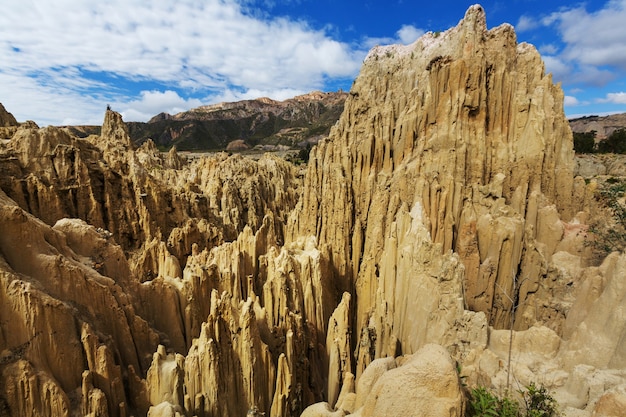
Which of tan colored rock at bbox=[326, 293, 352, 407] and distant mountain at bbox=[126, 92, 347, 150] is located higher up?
distant mountain at bbox=[126, 92, 347, 150]

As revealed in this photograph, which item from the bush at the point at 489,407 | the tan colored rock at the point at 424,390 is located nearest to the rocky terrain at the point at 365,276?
the tan colored rock at the point at 424,390

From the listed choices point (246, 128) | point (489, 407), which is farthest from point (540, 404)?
point (246, 128)

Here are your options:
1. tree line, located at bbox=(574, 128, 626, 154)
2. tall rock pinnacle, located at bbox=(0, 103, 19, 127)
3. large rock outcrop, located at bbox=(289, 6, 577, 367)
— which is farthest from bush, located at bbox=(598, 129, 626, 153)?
tall rock pinnacle, located at bbox=(0, 103, 19, 127)

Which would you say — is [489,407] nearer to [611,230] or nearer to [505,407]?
[505,407]

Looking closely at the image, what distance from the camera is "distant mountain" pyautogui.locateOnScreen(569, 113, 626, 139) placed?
298 ft

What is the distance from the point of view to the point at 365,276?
58.6 ft

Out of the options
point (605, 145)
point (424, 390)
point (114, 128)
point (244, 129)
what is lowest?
point (424, 390)

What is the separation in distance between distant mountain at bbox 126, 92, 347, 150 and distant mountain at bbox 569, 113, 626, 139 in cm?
7816

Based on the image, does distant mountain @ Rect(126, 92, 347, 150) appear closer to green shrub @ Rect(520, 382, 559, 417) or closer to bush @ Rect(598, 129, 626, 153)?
bush @ Rect(598, 129, 626, 153)

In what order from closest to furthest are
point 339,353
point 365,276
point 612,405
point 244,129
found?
1. point 612,405
2. point 339,353
3. point 365,276
4. point 244,129

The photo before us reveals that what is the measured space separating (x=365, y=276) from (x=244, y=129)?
174m

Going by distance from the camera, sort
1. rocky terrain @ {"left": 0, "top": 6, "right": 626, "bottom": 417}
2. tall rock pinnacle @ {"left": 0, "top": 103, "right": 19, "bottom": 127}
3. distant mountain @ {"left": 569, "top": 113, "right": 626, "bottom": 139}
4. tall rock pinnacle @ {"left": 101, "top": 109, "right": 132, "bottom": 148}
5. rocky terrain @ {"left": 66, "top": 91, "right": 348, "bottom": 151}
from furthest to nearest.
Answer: rocky terrain @ {"left": 66, "top": 91, "right": 348, "bottom": 151} → distant mountain @ {"left": 569, "top": 113, "right": 626, "bottom": 139} → tall rock pinnacle @ {"left": 101, "top": 109, "right": 132, "bottom": 148} → tall rock pinnacle @ {"left": 0, "top": 103, "right": 19, "bottom": 127} → rocky terrain @ {"left": 0, "top": 6, "right": 626, "bottom": 417}

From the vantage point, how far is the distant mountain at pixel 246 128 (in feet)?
464

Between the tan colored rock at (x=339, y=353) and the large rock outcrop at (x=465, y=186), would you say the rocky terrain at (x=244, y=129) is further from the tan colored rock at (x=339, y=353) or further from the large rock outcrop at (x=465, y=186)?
the tan colored rock at (x=339, y=353)
